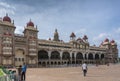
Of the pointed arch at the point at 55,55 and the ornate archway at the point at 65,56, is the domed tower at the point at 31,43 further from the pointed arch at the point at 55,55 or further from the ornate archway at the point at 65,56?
the ornate archway at the point at 65,56

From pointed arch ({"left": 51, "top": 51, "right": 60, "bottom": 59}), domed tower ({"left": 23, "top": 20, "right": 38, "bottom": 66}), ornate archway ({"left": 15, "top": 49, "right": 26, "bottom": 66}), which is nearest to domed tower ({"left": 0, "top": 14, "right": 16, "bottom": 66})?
ornate archway ({"left": 15, "top": 49, "right": 26, "bottom": 66})

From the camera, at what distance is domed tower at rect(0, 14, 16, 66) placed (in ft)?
177

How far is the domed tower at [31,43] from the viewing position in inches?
2419

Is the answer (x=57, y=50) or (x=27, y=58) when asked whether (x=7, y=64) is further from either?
(x=57, y=50)

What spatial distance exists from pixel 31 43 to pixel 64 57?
67.8 ft

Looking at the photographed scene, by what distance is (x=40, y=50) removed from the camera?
6838 cm

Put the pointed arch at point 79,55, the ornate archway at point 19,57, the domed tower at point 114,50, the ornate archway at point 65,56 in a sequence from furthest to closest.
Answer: the domed tower at point 114,50 → the pointed arch at point 79,55 → the ornate archway at point 65,56 → the ornate archway at point 19,57

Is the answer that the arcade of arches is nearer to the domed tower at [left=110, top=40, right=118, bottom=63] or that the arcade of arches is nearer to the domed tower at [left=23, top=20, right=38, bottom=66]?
the domed tower at [left=23, top=20, right=38, bottom=66]

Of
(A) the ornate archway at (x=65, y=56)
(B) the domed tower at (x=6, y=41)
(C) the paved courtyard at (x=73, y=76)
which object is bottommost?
(C) the paved courtyard at (x=73, y=76)

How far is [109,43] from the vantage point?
103312mm

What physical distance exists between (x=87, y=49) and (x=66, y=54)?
49.5 ft

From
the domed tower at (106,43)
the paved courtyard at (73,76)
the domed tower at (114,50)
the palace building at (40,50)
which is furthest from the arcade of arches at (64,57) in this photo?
the paved courtyard at (73,76)

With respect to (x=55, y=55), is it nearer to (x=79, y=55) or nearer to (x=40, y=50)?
(x=40, y=50)

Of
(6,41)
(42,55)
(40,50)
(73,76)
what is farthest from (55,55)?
(73,76)
